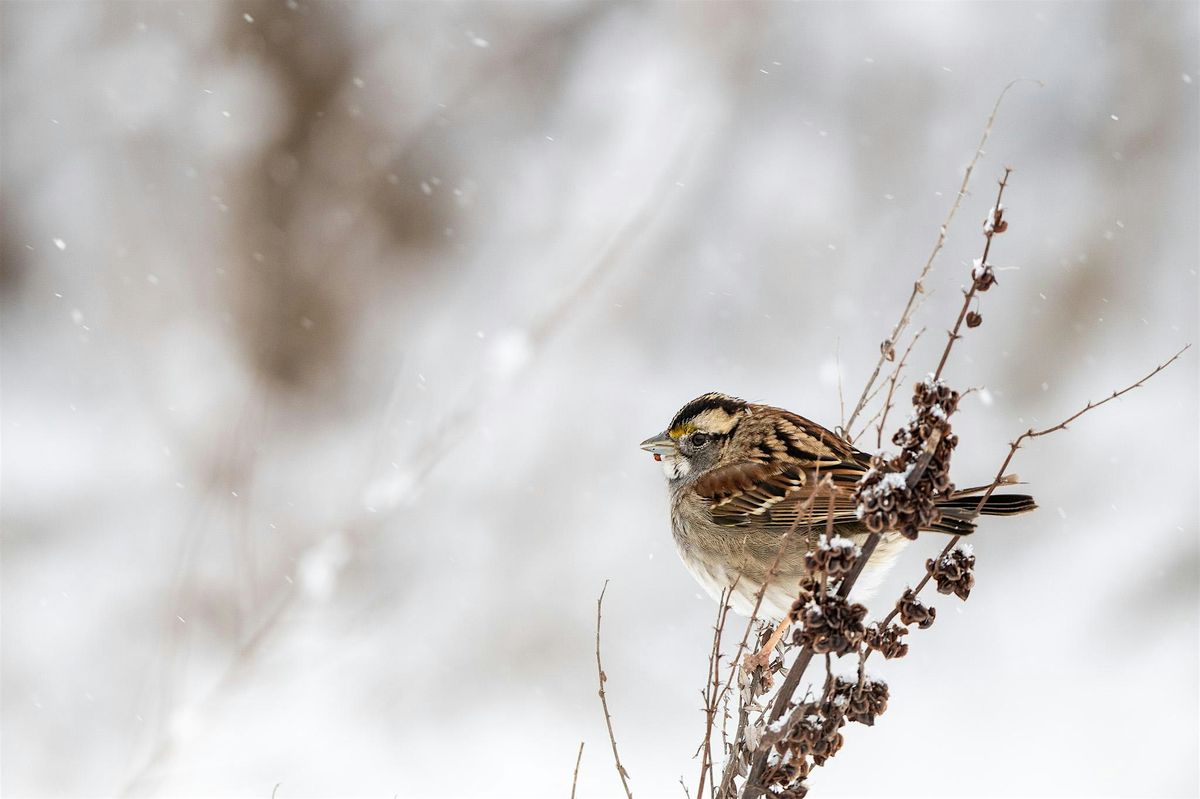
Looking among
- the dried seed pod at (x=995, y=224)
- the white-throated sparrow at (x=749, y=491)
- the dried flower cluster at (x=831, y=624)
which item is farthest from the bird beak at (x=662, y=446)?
the dried seed pod at (x=995, y=224)

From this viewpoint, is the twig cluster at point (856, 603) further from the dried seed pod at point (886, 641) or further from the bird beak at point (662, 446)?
the bird beak at point (662, 446)

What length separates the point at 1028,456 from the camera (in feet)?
29.7

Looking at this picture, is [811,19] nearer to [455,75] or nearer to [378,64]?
[455,75]

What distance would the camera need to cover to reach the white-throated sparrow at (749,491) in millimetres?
3111

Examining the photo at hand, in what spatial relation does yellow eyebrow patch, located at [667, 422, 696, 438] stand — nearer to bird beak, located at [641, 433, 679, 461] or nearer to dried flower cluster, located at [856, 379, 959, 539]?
bird beak, located at [641, 433, 679, 461]

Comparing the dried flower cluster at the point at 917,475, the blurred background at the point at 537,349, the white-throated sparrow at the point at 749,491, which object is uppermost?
the blurred background at the point at 537,349

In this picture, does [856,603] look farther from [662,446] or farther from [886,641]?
[662,446]

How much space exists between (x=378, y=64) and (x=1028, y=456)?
22.0ft

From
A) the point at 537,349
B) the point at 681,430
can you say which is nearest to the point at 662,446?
the point at 681,430

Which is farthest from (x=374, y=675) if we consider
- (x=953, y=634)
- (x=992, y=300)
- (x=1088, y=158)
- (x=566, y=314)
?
(x=1088, y=158)

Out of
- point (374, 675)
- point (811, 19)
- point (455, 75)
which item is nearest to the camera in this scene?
point (374, 675)

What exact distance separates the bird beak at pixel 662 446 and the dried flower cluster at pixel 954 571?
66.1 inches

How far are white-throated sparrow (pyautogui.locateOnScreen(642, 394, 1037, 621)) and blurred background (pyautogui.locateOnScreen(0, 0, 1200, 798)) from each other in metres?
3.43

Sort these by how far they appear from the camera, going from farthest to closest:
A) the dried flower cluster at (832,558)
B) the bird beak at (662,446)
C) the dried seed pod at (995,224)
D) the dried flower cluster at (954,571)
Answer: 1. the bird beak at (662,446)
2. the dried flower cluster at (954,571)
3. the dried flower cluster at (832,558)
4. the dried seed pod at (995,224)
